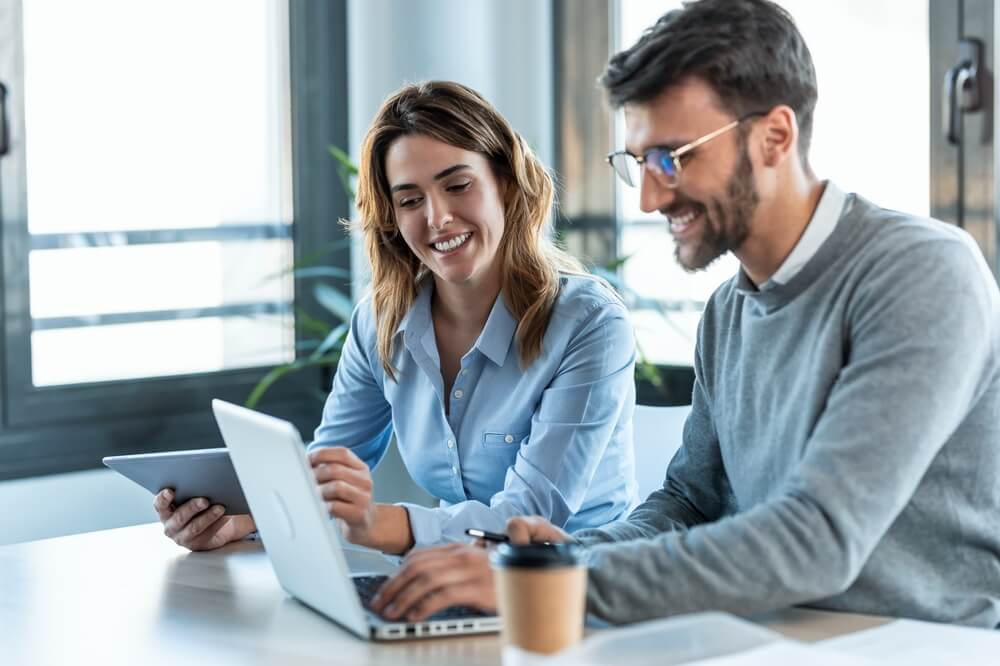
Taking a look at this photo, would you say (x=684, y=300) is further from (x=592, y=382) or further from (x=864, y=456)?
(x=864, y=456)

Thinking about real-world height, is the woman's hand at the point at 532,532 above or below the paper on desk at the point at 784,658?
below

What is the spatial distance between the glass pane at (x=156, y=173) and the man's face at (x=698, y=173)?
1.91 m

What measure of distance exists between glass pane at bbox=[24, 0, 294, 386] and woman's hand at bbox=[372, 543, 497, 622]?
1.88m

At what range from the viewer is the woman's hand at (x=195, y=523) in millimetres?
Answer: 1877

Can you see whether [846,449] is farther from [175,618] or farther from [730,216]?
[175,618]

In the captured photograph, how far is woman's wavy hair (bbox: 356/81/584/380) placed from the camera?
7.13ft

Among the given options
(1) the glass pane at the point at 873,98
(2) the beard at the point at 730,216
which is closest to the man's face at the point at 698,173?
(2) the beard at the point at 730,216

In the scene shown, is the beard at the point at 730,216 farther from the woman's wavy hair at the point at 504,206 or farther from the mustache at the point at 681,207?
the woman's wavy hair at the point at 504,206

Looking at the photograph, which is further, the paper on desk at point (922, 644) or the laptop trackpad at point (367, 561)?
the laptop trackpad at point (367, 561)

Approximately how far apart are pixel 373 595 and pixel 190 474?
0.44 metres

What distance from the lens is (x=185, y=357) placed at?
3322 millimetres

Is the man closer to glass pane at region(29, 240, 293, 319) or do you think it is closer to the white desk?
the white desk

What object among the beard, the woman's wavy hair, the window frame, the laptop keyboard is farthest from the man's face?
the window frame

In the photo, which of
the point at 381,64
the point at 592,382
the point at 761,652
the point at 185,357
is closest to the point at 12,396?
the point at 185,357
